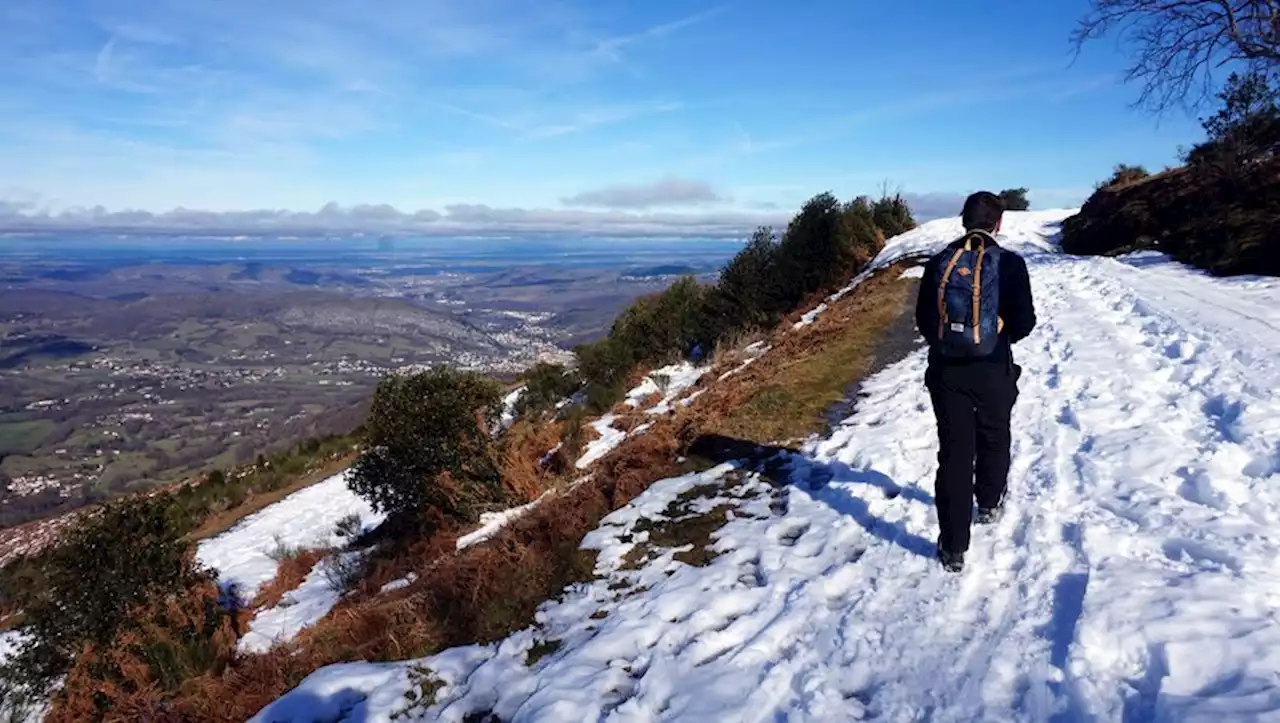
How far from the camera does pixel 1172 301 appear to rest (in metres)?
10.3

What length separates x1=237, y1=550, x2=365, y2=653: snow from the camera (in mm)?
7188

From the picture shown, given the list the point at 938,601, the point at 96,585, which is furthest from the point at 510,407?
the point at 938,601

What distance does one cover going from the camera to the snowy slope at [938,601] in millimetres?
2957

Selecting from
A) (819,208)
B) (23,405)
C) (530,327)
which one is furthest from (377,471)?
(530,327)

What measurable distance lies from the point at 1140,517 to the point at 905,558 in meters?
1.42

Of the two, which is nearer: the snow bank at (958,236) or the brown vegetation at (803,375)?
the brown vegetation at (803,375)

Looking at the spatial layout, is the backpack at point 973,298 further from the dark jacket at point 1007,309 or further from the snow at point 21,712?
the snow at point 21,712

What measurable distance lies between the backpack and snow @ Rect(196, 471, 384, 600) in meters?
9.68

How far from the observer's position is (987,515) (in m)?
4.51

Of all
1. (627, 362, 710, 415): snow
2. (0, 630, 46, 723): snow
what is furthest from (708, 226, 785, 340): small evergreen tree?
(0, 630, 46, 723): snow

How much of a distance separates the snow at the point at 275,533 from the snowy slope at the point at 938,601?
756 cm

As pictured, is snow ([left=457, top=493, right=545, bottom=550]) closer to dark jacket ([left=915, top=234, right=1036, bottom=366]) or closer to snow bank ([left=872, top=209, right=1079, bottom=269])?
dark jacket ([left=915, top=234, right=1036, bottom=366])

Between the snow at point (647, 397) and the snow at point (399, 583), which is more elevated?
the snow at point (647, 397)

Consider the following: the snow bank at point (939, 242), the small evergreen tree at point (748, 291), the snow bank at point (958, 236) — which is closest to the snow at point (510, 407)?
the small evergreen tree at point (748, 291)
